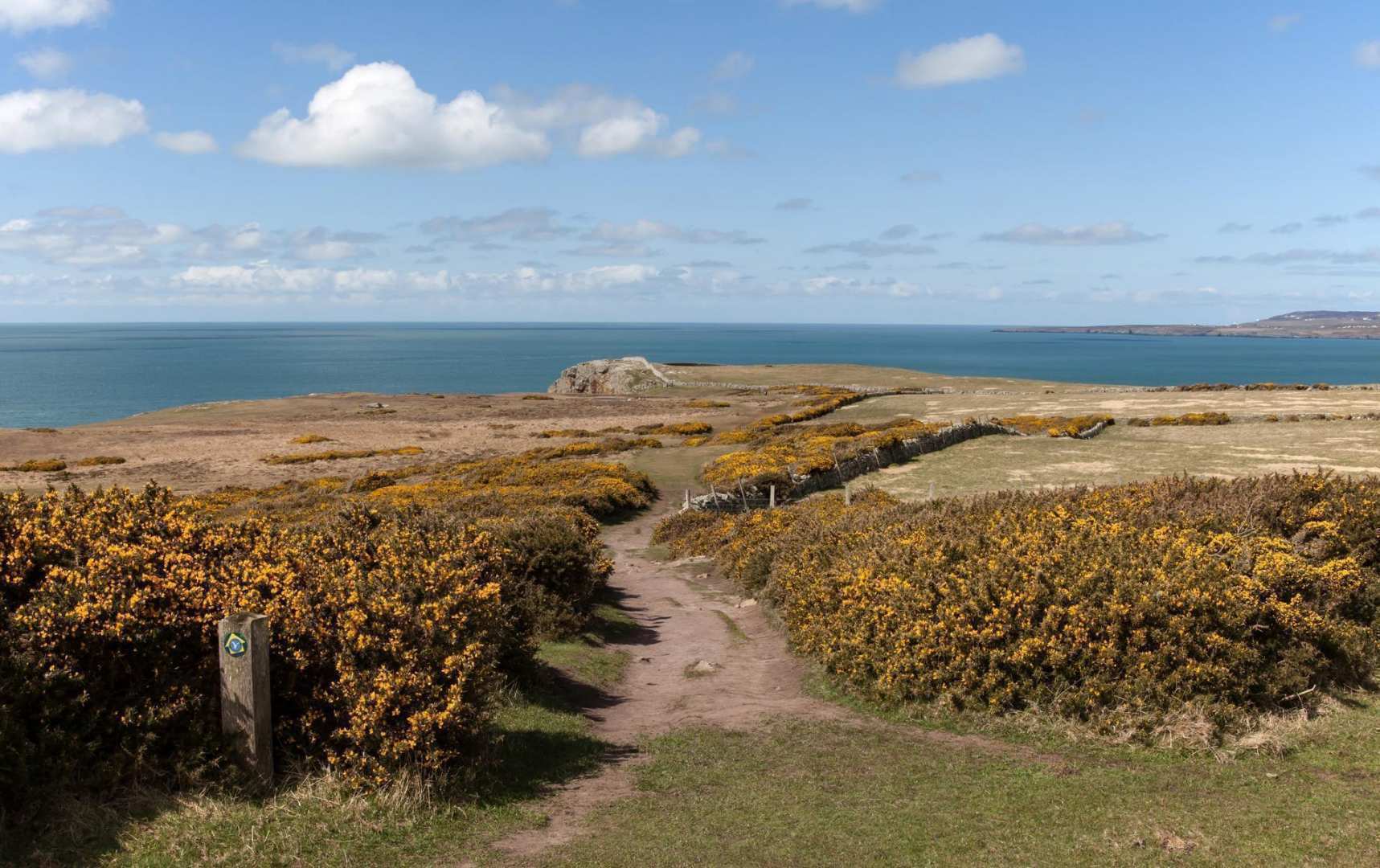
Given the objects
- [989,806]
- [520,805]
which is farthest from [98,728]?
[989,806]

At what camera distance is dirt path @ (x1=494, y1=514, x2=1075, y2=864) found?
358 inches

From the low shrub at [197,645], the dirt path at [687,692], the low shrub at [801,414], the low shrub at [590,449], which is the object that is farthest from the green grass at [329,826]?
the low shrub at [801,414]

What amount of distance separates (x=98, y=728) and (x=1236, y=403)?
201ft

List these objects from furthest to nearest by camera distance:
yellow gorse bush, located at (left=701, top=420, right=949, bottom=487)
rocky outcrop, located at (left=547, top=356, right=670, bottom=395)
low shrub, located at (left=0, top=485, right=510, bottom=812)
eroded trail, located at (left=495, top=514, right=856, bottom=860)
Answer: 1. rocky outcrop, located at (left=547, top=356, right=670, bottom=395)
2. yellow gorse bush, located at (left=701, top=420, right=949, bottom=487)
3. eroded trail, located at (left=495, top=514, right=856, bottom=860)
4. low shrub, located at (left=0, top=485, right=510, bottom=812)

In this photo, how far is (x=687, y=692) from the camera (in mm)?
13320

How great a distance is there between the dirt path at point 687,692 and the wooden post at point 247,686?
2488 mm

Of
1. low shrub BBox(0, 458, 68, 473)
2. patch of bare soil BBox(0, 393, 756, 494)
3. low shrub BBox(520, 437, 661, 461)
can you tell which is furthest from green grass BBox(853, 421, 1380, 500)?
low shrub BBox(0, 458, 68, 473)

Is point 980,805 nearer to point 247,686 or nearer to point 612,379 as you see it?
point 247,686

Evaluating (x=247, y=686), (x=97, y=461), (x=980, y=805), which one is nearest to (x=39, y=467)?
(x=97, y=461)

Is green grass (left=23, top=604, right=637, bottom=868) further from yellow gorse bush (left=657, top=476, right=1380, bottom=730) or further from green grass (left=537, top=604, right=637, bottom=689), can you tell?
yellow gorse bush (left=657, top=476, right=1380, bottom=730)

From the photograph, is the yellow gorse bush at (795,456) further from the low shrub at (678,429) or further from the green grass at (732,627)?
Answer: the green grass at (732,627)

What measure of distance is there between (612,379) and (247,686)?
296 feet

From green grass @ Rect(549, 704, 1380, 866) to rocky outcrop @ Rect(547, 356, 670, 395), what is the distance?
8427cm

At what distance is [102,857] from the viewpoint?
22.8 ft
